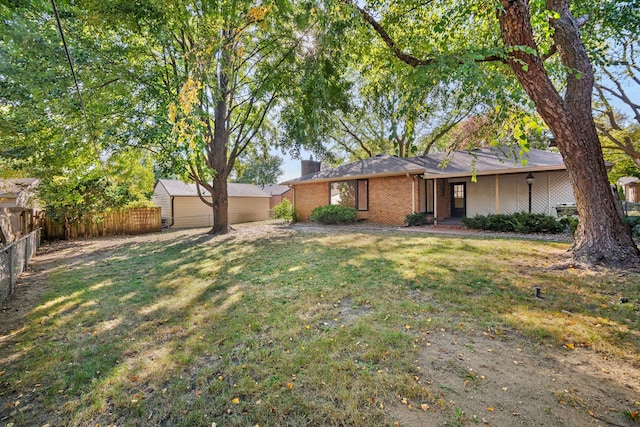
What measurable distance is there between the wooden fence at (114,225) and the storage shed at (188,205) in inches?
122

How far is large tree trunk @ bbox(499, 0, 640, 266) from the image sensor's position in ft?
18.1

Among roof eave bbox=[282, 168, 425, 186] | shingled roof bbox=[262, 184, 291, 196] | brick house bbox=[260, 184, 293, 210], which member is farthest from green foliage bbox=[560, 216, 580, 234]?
shingled roof bbox=[262, 184, 291, 196]

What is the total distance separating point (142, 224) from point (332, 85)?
45.8 ft

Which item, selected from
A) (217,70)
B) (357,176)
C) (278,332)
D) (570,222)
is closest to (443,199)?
(357,176)

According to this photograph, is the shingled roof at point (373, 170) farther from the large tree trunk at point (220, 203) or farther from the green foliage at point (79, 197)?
the green foliage at point (79, 197)

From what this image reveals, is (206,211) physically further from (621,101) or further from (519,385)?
(621,101)

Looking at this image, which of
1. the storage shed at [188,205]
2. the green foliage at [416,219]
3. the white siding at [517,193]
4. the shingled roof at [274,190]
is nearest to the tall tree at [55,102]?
the storage shed at [188,205]

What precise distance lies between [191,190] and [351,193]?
1205 centimetres

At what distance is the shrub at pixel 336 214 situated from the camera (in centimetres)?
1473

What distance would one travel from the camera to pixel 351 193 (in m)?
15.8

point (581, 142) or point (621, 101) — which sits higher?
point (621, 101)

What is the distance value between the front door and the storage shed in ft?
52.5

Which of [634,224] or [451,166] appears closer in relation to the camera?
[634,224]

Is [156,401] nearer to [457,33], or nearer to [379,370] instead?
[379,370]
